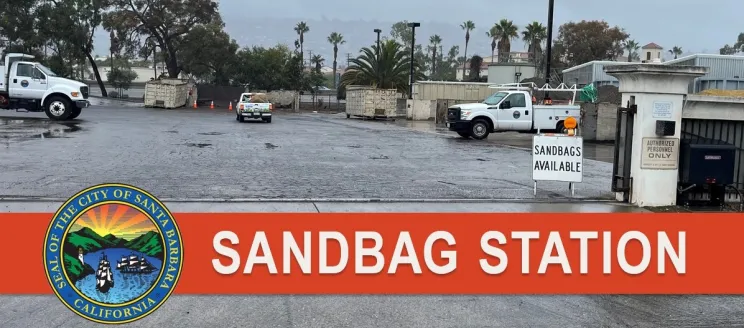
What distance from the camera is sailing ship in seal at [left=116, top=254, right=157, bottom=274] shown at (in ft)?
16.1

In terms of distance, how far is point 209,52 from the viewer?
65.4 meters

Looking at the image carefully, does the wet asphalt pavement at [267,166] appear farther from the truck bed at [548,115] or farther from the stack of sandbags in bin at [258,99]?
the stack of sandbags in bin at [258,99]

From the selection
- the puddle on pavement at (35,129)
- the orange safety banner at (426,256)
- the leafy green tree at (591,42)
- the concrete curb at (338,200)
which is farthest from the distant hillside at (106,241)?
the leafy green tree at (591,42)

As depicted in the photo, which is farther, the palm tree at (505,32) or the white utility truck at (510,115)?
the palm tree at (505,32)

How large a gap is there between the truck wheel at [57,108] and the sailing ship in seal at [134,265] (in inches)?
1124

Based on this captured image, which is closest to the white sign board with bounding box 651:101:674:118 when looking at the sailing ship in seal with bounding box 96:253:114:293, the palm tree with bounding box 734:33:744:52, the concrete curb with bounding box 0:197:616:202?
the concrete curb with bounding box 0:197:616:202

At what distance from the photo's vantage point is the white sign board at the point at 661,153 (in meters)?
11.6

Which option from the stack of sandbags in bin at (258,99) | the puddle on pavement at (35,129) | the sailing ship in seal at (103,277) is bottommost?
the puddle on pavement at (35,129)

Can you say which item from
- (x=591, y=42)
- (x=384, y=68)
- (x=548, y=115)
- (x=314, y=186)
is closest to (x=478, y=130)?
(x=548, y=115)

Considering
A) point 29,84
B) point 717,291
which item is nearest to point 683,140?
point 717,291

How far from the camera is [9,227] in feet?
19.0

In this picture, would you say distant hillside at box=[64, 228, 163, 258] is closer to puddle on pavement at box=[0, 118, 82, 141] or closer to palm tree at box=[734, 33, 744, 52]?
puddle on pavement at box=[0, 118, 82, 141]

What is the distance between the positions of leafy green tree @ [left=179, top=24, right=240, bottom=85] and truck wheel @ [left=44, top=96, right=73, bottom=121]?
35.1m

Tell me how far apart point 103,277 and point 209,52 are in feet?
206
